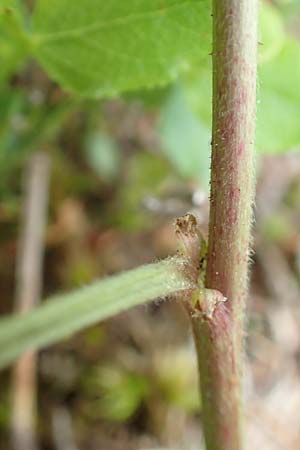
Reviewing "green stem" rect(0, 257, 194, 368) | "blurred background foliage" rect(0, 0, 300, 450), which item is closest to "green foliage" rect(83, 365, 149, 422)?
"blurred background foliage" rect(0, 0, 300, 450)

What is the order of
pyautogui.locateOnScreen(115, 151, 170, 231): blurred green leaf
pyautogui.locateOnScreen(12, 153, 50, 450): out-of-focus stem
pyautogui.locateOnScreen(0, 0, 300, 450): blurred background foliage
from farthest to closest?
pyautogui.locateOnScreen(115, 151, 170, 231): blurred green leaf → pyautogui.locateOnScreen(12, 153, 50, 450): out-of-focus stem → pyautogui.locateOnScreen(0, 0, 300, 450): blurred background foliage

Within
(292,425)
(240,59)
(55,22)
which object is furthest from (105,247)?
(240,59)

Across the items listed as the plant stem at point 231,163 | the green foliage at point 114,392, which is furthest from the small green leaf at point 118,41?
the green foliage at point 114,392

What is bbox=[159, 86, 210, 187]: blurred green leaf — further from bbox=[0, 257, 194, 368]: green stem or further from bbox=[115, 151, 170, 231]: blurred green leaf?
bbox=[0, 257, 194, 368]: green stem

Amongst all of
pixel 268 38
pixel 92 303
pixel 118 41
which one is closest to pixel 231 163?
pixel 92 303

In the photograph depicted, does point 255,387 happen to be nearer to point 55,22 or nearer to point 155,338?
point 155,338

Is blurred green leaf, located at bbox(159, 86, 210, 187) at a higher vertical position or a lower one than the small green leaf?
higher
